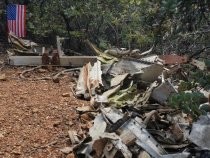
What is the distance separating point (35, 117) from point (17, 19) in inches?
204

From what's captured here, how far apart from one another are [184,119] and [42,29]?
706cm

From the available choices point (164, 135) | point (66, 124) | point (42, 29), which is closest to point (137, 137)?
point (164, 135)

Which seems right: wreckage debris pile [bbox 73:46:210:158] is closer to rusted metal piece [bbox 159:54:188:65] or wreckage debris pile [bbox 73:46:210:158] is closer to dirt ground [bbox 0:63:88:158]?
rusted metal piece [bbox 159:54:188:65]

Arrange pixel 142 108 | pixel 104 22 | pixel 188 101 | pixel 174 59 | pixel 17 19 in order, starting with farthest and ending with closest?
1. pixel 104 22
2. pixel 17 19
3. pixel 174 59
4. pixel 142 108
5. pixel 188 101

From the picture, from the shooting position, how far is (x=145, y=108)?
6.73 meters

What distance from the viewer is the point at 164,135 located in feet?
19.1

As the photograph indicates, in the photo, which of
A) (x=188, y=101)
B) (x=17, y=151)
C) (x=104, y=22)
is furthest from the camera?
(x=104, y=22)

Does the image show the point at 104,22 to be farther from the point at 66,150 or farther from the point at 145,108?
the point at 66,150

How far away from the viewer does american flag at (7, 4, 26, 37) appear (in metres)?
11.2

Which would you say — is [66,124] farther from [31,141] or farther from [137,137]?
[137,137]

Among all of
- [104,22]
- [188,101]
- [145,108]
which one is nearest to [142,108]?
[145,108]

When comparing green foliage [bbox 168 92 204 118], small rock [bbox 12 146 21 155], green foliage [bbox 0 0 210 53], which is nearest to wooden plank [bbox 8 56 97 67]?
green foliage [bbox 0 0 210 53]

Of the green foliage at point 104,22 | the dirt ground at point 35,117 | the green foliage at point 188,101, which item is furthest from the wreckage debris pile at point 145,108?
the green foliage at point 104,22

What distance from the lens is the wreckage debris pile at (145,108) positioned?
5016 millimetres
